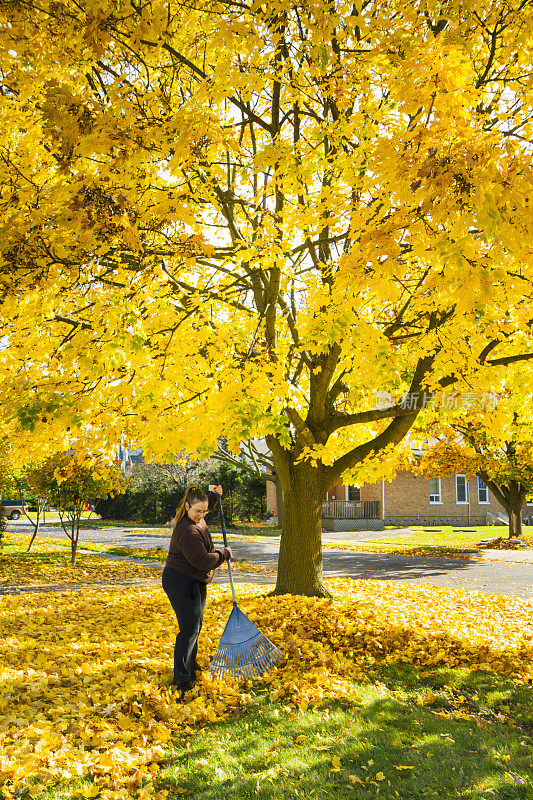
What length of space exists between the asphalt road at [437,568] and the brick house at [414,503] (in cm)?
1336

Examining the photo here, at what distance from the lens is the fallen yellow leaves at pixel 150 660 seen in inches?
136

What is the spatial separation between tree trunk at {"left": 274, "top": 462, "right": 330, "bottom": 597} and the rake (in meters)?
3.41

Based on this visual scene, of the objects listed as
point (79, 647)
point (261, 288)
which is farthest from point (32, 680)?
point (261, 288)

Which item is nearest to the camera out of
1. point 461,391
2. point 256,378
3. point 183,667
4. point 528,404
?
point 183,667

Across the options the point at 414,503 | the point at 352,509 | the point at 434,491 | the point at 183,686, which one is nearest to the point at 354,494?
the point at 352,509

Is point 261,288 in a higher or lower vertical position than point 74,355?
higher

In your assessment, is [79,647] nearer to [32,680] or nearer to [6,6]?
[32,680]

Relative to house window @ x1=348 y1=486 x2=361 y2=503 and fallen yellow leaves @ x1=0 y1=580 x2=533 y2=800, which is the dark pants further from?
house window @ x1=348 y1=486 x2=361 y2=503

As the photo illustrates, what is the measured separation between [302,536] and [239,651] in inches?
143

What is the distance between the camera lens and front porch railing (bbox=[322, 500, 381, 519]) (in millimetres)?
33219

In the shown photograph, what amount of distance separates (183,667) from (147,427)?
2.86m

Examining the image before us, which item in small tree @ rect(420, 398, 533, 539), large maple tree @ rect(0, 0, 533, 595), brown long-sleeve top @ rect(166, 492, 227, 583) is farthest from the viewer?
small tree @ rect(420, 398, 533, 539)

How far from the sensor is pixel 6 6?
437cm

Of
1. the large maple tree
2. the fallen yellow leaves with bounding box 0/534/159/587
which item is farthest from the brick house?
the large maple tree
